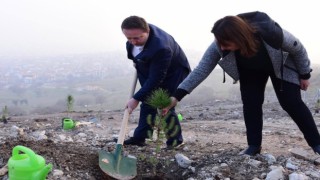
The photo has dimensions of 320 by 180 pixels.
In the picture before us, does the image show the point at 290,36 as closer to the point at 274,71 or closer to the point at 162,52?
the point at 274,71

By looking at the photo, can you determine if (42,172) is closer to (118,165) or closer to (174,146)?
(118,165)

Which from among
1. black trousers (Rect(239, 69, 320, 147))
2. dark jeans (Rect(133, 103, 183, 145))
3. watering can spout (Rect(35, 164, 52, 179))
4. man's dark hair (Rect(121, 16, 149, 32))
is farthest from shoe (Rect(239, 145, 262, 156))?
watering can spout (Rect(35, 164, 52, 179))

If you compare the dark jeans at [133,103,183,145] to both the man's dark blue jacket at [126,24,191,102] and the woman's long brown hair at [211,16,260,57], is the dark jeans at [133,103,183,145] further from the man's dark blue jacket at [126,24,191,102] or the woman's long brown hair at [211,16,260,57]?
the woman's long brown hair at [211,16,260,57]

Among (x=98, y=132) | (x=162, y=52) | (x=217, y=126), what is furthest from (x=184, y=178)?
(x=217, y=126)

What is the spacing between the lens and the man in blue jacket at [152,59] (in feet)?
12.8

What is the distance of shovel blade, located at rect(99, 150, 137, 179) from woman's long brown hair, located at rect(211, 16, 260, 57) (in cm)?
149

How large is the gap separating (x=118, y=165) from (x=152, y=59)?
1.10 metres

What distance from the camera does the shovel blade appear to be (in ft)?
12.2

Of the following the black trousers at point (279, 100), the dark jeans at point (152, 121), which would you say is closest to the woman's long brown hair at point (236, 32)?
the black trousers at point (279, 100)

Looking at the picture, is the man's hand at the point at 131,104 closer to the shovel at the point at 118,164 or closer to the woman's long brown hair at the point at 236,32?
the shovel at the point at 118,164

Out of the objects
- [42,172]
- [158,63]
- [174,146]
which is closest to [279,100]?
[158,63]

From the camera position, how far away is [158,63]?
13.1 feet

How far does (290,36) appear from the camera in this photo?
10.8 ft

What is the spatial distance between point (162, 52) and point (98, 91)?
51336 mm
